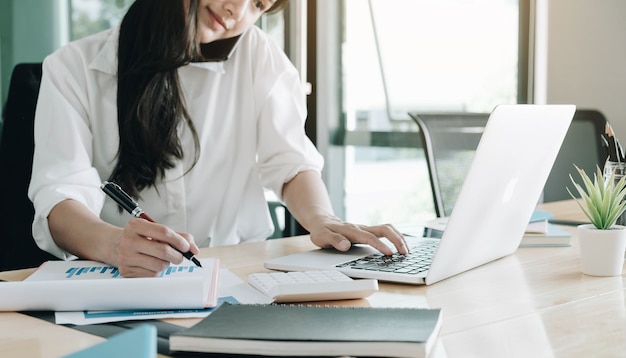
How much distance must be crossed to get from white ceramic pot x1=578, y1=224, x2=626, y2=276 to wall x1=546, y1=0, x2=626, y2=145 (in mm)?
1975

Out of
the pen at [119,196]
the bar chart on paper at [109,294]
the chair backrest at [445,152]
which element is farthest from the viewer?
the chair backrest at [445,152]

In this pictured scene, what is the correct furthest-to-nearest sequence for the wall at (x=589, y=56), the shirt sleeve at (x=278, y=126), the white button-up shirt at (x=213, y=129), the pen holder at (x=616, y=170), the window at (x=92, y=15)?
the wall at (x=589, y=56)
the window at (x=92, y=15)
the shirt sleeve at (x=278, y=126)
the white button-up shirt at (x=213, y=129)
the pen holder at (x=616, y=170)

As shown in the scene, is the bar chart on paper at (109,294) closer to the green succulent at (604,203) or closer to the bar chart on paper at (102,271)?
the bar chart on paper at (102,271)

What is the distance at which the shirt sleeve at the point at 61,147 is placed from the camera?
1.40 metres

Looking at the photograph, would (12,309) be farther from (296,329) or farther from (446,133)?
(446,133)

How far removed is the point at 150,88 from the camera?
1.62m

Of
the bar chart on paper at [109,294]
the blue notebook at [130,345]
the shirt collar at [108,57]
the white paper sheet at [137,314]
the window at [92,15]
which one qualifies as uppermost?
the window at [92,15]

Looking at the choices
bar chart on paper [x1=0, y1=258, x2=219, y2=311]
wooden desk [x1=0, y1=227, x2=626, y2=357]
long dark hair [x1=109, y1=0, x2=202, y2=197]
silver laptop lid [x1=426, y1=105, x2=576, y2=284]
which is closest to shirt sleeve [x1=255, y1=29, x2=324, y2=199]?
long dark hair [x1=109, y1=0, x2=202, y2=197]

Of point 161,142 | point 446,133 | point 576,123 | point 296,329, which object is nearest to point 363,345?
point 296,329

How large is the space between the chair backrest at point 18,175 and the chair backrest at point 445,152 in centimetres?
94

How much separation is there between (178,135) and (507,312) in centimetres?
98

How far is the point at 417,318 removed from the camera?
791mm

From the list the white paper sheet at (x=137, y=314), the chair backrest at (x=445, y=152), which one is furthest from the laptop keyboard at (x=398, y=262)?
the chair backrest at (x=445, y=152)

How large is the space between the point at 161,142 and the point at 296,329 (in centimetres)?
97
